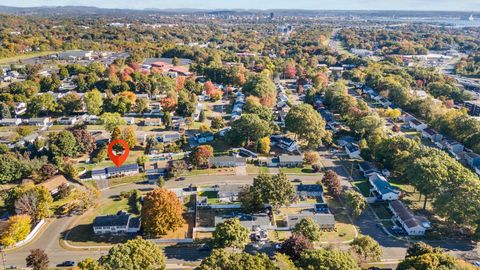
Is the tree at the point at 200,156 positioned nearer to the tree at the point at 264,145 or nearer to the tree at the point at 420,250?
the tree at the point at 264,145

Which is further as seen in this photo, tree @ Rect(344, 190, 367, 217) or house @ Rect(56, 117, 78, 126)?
house @ Rect(56, 117, 78, 126)

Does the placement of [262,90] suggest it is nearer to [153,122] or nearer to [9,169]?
[153,122]

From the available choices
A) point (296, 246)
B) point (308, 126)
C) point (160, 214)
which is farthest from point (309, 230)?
point (308, 126)

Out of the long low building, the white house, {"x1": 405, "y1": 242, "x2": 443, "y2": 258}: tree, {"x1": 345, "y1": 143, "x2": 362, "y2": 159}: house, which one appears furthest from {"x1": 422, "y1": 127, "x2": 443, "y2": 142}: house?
the white house

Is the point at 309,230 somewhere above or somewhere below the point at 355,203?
below

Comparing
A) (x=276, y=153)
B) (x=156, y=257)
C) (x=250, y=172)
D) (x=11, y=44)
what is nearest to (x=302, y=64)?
(x=276, y=153)

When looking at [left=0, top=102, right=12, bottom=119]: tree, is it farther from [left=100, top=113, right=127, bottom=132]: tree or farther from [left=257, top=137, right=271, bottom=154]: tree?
[left=257, top=137, right=271, bottom=154]: tree

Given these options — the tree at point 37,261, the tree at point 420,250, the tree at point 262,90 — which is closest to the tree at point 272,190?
the tree at point 420,250
